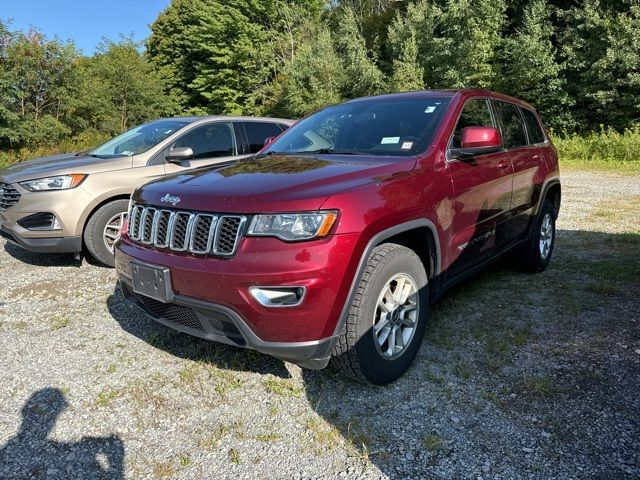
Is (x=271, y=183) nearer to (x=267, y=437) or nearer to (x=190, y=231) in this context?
(x=190, y=231)

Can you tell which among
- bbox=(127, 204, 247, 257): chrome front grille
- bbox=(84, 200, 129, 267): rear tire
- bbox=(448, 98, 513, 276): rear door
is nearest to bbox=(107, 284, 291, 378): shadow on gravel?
bbox=(127, 204, 247, 257): chrome front grille

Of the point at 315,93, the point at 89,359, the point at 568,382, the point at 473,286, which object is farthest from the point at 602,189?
the point at 315,93

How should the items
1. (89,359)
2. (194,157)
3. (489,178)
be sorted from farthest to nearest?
(194,157) → (489,178) → (89,359)

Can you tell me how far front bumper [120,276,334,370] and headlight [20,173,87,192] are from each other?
2851mm

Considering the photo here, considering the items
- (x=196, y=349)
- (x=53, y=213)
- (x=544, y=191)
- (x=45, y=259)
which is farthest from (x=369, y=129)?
(x=45, y=259)

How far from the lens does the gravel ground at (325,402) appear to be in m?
2.24

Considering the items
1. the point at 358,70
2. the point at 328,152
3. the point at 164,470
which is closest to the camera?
the point at 164,470

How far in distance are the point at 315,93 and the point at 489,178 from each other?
26.2m

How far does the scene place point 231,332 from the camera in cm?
249

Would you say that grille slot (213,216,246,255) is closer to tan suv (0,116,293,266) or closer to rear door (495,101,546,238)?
tan suv (0,116,293,266)

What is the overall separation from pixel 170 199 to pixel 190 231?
0.30m

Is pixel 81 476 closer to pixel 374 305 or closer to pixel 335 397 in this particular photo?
pixel 335 397

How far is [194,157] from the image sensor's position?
5688 mm

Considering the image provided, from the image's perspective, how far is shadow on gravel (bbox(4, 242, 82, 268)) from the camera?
17.9ft
